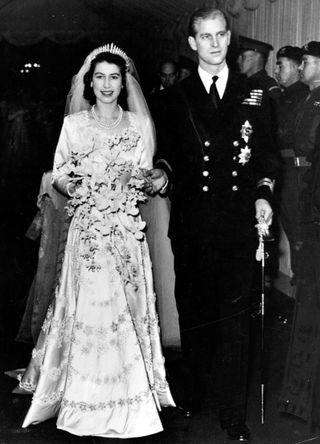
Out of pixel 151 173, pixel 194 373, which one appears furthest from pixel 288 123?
pixel 194 373

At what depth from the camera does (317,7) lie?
302cm

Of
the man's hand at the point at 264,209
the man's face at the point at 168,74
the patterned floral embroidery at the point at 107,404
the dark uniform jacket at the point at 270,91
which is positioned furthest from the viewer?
the man's face at the point at 168,74

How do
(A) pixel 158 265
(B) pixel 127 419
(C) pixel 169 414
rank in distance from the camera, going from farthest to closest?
(A) pixel 158 265
(C) pixel 169 414
(B) pixel 127 419

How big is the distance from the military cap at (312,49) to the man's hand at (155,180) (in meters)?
0.97

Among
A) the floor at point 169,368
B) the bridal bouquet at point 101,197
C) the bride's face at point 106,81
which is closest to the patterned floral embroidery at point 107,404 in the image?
the floor at point 169,368

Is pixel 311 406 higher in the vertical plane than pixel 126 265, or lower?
lower

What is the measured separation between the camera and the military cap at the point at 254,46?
303 centimetres

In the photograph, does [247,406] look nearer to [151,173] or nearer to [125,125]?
[151,173]

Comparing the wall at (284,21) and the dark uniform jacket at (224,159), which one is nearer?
the dark uniform jacket at (224,159)

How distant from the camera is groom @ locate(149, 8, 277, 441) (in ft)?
9.21

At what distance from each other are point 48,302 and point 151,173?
0.84 metres

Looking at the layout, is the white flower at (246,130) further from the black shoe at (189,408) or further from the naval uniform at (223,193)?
the black shoe at (189,408)

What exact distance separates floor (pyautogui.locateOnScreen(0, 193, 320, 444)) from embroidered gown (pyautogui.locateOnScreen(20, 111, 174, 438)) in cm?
9

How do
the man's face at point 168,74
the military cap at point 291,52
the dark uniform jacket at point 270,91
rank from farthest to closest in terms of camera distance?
the military cap at point 291,52 → the man's face at point 168,74 → the dark uniform jacket at point 270,91
